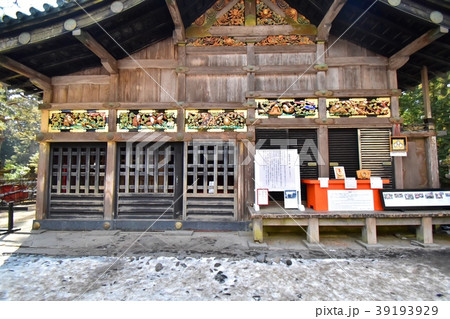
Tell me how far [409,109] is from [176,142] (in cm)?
1305

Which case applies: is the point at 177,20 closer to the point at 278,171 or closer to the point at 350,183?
the point at 278,171

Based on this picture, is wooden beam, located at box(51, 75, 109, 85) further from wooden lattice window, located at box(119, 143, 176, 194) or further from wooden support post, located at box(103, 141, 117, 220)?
wooden lattice window, located at box(119, 143, 176, 194)

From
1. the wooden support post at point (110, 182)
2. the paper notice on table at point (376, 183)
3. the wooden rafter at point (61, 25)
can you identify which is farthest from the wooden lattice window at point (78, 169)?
the paper notice on table at point (376, 183)

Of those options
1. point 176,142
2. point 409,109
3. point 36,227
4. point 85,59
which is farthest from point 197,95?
point 409,109

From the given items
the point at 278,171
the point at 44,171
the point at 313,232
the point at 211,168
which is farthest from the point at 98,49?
the point at 313,232

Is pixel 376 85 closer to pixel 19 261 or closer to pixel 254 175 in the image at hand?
pixel 254 175

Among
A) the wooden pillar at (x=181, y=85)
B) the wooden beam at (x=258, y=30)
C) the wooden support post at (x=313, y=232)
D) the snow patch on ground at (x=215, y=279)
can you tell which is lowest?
the snow patch on ground at (x=215, y=279)

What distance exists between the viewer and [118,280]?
3.53m

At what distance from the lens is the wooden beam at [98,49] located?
16.6ft

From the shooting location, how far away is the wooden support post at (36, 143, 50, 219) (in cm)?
630

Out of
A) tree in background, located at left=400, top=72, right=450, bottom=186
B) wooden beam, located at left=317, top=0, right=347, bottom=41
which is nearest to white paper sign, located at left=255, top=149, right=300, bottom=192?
wooden beam, located at left=317, top=0, right=347, bottom=41

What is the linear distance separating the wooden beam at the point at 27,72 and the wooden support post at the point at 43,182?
5.78 ft

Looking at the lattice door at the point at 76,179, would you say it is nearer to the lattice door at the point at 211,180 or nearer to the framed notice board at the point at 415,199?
the lattice door at the point at 211,180

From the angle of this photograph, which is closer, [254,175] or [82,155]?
[254,175]
